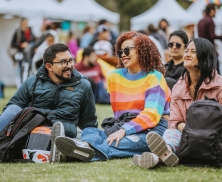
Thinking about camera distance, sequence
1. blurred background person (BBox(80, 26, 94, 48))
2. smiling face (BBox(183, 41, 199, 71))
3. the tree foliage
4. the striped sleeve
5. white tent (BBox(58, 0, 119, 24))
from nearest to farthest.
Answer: smiling face (BBox(183, 41, 199, 71)) < the striped sleeve < blurred background person (BBox(80, 26, 94, 48)) < white tent (BBox(58, 0, 119, 24)) < the tree foliage

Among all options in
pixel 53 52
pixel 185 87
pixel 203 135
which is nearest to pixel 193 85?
pixel 185 87

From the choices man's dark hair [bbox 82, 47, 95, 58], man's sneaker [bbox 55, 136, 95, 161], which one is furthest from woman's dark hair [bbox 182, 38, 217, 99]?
man's dark hair [bbox 82, 47, 95, 58]

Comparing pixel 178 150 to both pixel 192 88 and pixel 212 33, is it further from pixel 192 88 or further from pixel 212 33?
pixel 212 33

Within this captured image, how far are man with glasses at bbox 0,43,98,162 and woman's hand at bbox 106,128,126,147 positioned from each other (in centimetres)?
38

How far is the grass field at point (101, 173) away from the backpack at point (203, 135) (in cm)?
10

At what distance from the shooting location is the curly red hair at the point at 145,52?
6.50 meters

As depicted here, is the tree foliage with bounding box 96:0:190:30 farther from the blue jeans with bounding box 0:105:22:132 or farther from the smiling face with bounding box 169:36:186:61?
the blue jeans with bounding box 0:105:22:132

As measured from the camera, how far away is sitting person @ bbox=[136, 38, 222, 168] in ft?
18.7

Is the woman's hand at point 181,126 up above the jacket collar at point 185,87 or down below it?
below

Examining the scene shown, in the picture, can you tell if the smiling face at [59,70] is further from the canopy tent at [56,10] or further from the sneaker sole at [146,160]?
the canopy tent at [56,10]

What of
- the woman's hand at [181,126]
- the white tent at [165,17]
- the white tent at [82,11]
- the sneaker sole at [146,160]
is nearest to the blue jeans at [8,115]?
the sneaker sole at [146,160]

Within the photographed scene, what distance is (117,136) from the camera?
20.5 feet

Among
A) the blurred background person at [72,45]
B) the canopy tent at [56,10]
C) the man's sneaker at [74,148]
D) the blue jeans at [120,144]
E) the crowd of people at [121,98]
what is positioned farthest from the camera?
the blurred background person at [72,45]

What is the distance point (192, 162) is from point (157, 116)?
953 mm
